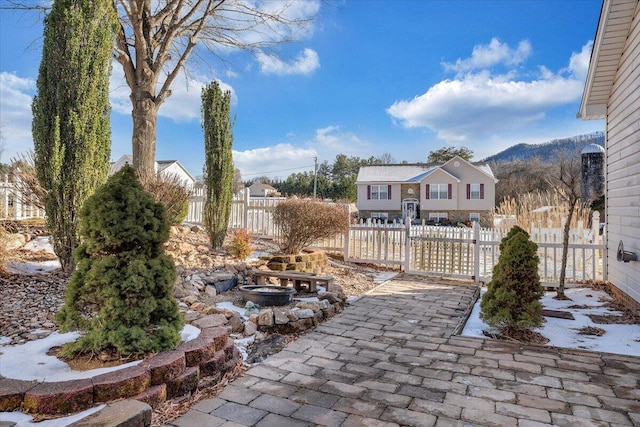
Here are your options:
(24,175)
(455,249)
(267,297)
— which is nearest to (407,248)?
(455,249)

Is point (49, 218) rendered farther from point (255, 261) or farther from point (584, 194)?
point (584, 194)

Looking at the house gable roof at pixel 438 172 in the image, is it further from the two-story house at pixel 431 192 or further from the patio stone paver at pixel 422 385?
the patio stone paver at pixel 422 385

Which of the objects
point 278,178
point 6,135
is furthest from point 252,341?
point 278,178

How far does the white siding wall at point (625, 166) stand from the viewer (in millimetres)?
4832

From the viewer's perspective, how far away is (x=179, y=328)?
2604mm

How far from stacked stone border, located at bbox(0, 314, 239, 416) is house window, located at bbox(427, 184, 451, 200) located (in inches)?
931

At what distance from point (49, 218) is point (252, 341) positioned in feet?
10.1

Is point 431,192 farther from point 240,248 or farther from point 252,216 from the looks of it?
point 240,248

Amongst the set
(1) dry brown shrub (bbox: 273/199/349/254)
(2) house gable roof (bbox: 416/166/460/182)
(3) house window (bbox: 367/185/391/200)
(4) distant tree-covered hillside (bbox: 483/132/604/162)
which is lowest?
(1) dry brown shrub (bbox: 273/199/349/254)

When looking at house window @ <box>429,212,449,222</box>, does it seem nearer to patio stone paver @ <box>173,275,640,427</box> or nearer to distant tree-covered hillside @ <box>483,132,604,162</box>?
distant tree-covered hillside @ <box>483,132,604,162</box>

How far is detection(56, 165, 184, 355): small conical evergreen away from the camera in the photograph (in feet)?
7.82

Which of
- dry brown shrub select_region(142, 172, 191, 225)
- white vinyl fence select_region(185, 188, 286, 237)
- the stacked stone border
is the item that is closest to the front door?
white vinyl fence select_region(185, 188, 286, 237)

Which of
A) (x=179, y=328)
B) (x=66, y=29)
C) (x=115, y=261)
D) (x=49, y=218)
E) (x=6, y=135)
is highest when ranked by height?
(x=6, y=135)

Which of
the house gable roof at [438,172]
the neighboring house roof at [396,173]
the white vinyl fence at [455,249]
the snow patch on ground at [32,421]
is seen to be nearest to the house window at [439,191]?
the house gable roof at [438,172]
